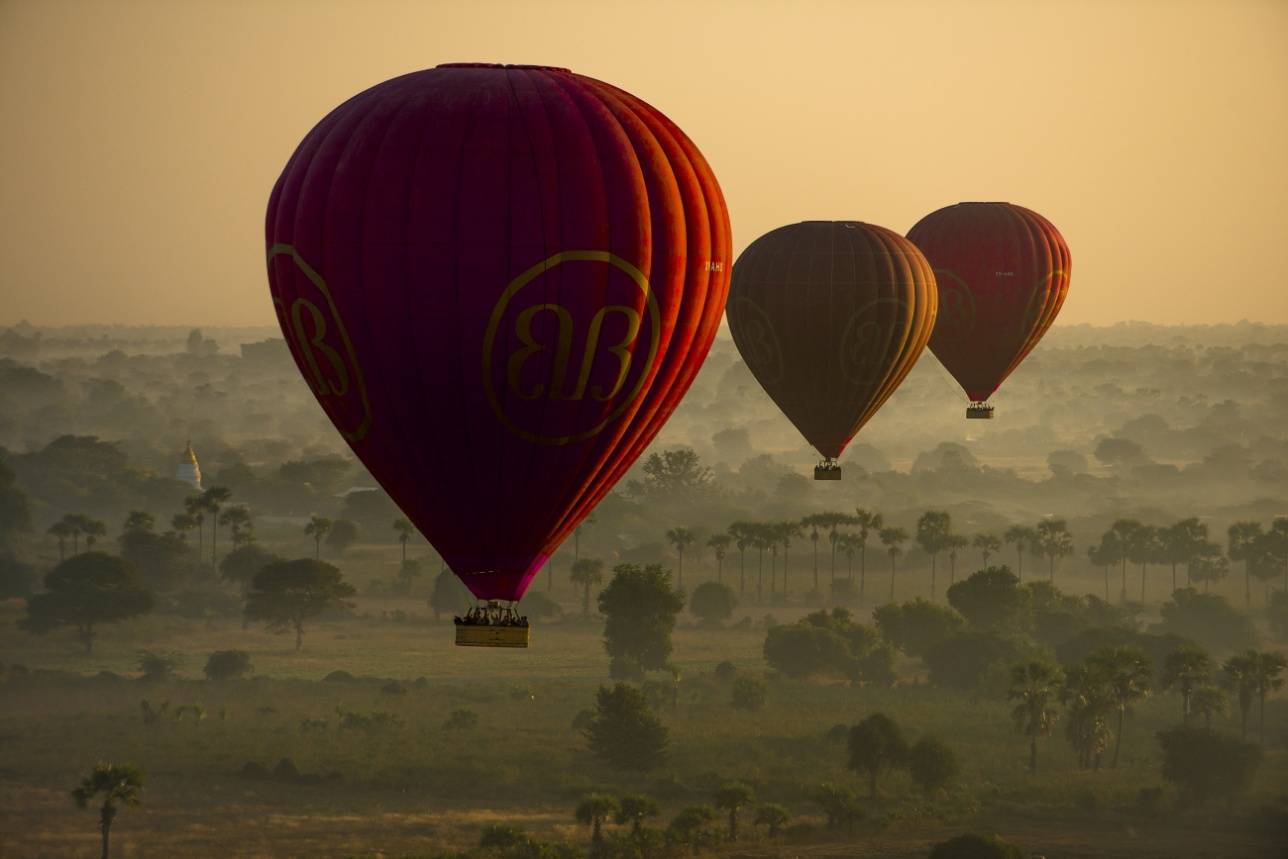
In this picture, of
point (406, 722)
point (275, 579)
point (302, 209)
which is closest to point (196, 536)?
point (275, 579)

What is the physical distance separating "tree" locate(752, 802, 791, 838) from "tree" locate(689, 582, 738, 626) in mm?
46069

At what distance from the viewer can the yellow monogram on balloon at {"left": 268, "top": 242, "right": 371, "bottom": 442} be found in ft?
102

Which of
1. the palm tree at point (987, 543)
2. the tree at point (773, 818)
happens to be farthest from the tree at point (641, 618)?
the palm tree at point (987, 543)

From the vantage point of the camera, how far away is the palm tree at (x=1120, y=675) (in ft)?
294

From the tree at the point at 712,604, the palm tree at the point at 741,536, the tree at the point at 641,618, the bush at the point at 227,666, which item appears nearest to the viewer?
the tree at the point at 641,618

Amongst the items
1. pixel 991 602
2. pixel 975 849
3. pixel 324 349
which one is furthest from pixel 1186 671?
Result: pixel 324 349

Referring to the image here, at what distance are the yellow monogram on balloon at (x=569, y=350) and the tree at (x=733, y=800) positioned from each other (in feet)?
152

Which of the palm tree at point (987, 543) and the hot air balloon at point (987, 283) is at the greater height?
the hot air balloon at point (987, 283)

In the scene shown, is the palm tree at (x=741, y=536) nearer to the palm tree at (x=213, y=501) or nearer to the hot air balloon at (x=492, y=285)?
the palm tree at (x=213, y=501)

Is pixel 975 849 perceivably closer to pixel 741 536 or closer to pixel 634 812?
pixel 634 812

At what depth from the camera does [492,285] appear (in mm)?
29891

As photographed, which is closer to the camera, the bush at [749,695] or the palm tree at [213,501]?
the bush at [749,695]

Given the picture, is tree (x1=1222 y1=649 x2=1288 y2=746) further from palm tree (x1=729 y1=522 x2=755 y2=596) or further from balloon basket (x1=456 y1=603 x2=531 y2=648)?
balloon basket (x1=456 y1=603 x2=531 y2=648)

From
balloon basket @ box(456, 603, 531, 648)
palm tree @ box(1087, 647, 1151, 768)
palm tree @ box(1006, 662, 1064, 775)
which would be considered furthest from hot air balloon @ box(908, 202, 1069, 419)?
balloon basket @ box(456, 603, 531, 648)
